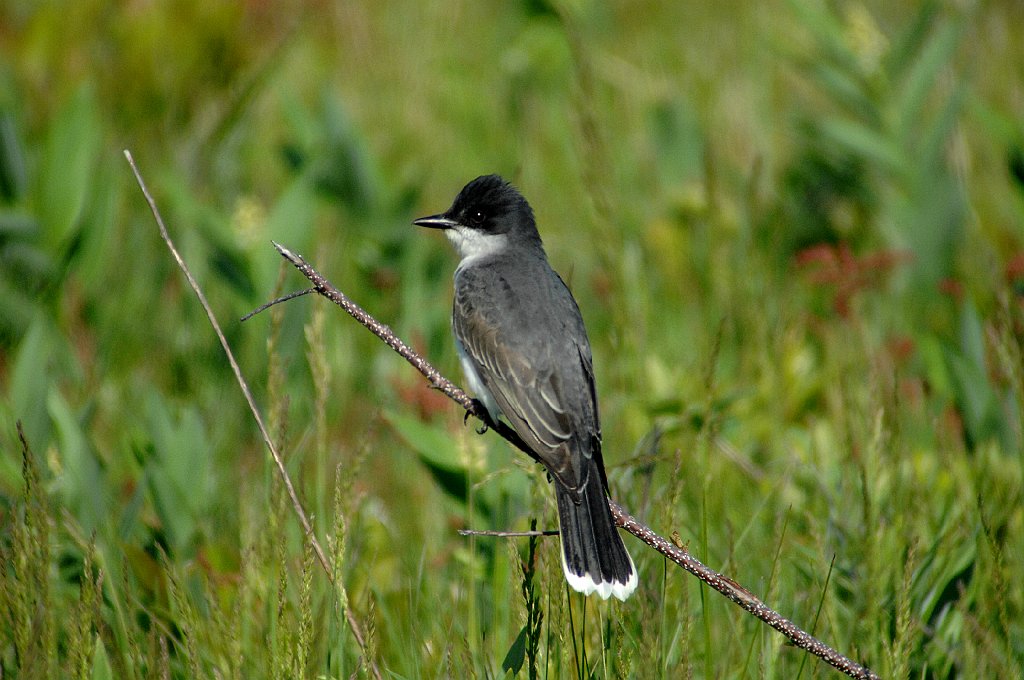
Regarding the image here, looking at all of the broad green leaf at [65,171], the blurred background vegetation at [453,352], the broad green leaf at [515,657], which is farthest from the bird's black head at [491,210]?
the broad green leaf at [515,657]

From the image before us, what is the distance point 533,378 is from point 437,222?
3.33 feet

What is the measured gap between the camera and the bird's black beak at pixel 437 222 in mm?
4641

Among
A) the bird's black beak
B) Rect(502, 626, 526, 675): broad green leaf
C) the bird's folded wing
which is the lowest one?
Rect(502, 626, 526, 675): broad green leaf

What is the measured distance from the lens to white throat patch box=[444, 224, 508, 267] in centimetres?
493

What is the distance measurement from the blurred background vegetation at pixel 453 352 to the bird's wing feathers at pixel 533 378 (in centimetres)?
21

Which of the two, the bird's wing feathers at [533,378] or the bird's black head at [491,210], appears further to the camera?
the bird's black head at [491,210]

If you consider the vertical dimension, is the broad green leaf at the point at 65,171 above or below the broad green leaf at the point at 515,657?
above

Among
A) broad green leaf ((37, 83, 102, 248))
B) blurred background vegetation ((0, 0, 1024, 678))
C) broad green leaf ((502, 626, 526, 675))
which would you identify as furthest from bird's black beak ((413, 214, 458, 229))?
broad green leaf ((502, 626, 526, 675))

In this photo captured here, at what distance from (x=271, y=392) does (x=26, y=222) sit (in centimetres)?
322

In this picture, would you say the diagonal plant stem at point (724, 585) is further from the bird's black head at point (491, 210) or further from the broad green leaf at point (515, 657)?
the bird's black head at point (491, 210)

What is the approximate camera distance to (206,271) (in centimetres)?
659

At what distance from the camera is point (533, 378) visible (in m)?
4.07

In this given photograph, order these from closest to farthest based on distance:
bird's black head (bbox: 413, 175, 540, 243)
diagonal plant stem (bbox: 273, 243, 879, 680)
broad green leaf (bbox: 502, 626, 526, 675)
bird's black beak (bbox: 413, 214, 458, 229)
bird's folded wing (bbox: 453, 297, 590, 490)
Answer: diagonal plant stem (bbox: 273, 243, 879, 680), broad green leaf (bbox: 502, 626, 526, 675), bird's folded wing (bbox: 453, 297, 590, 490), bird's black beak (bbox: 413, 214, 458, 229), bird's black head (bbox: 413, 175, 540, 243)

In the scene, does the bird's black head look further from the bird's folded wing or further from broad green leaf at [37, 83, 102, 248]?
broad green leaf at [37, 83, 102, 248]
